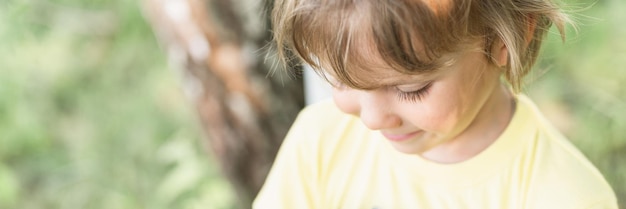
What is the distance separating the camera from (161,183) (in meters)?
1.99

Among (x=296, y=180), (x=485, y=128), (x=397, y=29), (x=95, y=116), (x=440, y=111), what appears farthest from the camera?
(x=95, y=116)

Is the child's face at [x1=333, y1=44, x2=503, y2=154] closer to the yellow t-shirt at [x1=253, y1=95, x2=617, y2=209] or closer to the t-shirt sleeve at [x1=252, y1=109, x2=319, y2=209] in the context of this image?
the yellow t-shirt at [x1=253, y1=95, x2=617, y2=209]

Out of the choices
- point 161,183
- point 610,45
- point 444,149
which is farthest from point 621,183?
point 161,183

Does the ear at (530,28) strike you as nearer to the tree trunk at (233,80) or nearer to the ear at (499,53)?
the ear at (499,53)

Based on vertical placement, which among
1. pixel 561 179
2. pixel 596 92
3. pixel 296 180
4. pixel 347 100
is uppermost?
pixel 347 100

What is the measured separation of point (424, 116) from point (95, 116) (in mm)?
1166

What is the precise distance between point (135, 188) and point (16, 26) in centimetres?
45

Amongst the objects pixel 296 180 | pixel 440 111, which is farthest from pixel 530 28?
pixel 296 180

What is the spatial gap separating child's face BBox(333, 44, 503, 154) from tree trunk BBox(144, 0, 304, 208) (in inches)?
25.6

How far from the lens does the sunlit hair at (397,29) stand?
2.94 feet

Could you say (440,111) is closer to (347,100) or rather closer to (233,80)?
(347,100)

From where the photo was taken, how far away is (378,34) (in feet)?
2.94

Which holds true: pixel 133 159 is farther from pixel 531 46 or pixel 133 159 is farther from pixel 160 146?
pixel 531 46

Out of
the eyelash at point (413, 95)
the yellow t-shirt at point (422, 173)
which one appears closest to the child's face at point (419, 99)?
the eyelash at point (413, 95)
